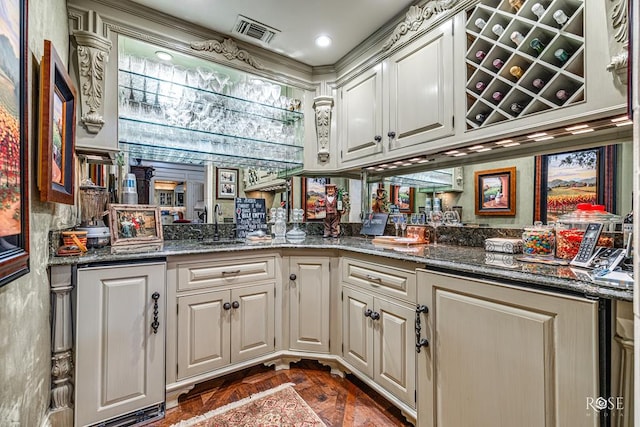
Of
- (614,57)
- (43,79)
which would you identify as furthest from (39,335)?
(614,57)

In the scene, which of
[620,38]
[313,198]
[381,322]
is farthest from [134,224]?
[620,38]

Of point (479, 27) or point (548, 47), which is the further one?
point (479, 27)

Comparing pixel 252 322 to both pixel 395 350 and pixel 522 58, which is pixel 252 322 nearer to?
pixel 395 350

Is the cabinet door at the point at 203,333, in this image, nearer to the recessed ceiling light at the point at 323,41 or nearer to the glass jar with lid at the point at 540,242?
the glass jar with lid at the point at 540,242

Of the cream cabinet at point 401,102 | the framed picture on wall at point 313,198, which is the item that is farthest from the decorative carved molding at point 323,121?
the framed picture on wall at point 313,198

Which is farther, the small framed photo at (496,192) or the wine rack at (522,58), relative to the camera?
the small framed photo at (496,192)

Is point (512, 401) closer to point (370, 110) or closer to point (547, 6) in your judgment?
point (547, 6)

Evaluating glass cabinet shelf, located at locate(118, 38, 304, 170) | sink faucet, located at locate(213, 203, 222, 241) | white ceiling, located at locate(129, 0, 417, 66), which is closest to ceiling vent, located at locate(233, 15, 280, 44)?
white ceiling, located at locate(129, 0, 417, 66)

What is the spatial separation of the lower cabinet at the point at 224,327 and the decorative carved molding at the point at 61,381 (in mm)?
478

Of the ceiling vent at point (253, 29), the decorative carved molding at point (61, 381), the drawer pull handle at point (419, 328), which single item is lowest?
the decorative carved molding at point (61, 381)

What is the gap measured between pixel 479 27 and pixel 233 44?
1.69 metres

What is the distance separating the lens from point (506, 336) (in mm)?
1051

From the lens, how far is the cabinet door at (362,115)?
2.16m

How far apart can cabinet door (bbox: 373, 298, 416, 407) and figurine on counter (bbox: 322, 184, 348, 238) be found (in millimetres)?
974
